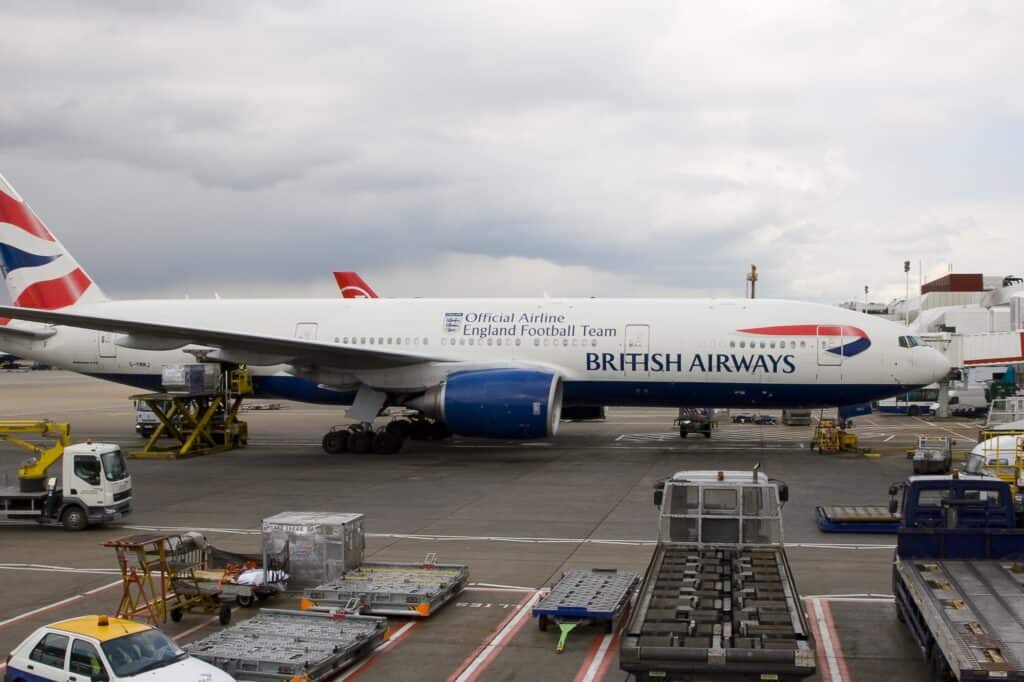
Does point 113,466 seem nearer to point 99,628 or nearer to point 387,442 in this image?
point 99,628

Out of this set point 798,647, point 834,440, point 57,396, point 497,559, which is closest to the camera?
point 798,647

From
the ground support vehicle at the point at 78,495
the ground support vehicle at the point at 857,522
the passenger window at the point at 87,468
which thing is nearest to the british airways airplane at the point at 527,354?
the ground support vehicle at the point at 78,495

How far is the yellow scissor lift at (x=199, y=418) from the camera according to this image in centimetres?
3039

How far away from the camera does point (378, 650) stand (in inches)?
439

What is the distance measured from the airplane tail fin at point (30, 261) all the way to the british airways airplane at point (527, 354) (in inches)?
5.4

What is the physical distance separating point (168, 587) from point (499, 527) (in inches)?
286

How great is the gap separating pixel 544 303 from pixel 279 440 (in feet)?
41.8

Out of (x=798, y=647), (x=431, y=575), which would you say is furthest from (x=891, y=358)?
(x=798, y=647)

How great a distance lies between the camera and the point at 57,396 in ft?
224

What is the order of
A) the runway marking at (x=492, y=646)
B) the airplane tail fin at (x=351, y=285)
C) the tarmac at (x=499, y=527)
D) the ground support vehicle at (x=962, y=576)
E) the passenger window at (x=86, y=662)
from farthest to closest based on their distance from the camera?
the airplane tail fin at (x=351, y=285)
the tarmac at (x=499, y=527)
the runway marking at (x=492, y=646)
the passenger window at (x=86, y=662)
the ground support vehicle at (x=962, y=576)

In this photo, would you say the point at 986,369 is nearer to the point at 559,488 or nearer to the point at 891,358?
the point at 891,358

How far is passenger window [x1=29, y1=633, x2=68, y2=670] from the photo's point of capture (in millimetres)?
9120

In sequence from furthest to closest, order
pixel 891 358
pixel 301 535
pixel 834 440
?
pixel 834 440, pixel 891 358, pixel 301 535

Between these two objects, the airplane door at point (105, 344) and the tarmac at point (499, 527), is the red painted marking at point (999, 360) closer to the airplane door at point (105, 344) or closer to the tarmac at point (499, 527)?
the tarmac at point (499, 527)
